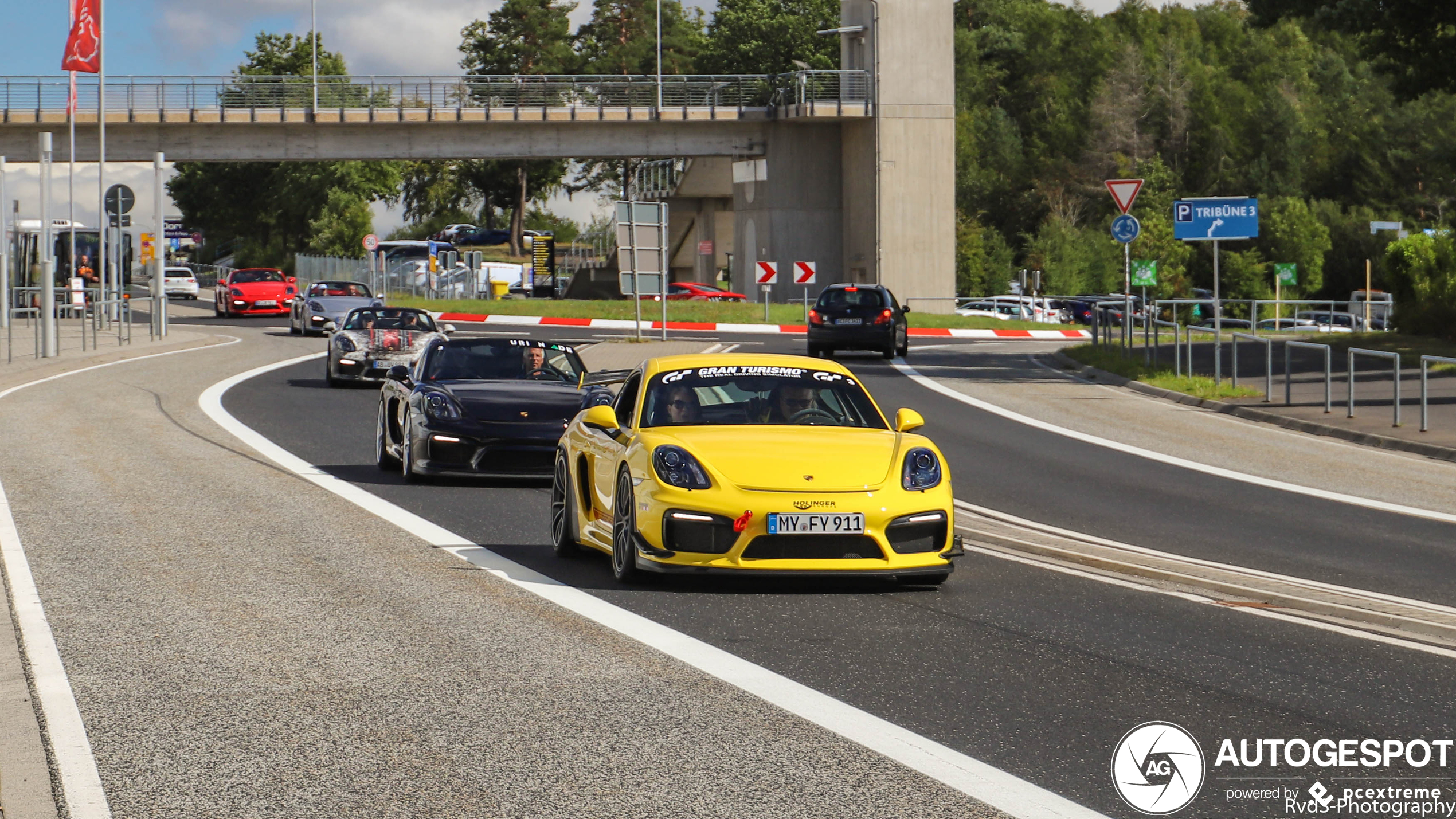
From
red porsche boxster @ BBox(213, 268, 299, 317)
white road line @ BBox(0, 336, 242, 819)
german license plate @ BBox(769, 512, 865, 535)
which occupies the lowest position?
white road line @ BBox(0, 336, 242, 819)

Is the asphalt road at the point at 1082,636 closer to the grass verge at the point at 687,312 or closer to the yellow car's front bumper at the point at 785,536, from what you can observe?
the yellow car's front bumper at the point at 785,536

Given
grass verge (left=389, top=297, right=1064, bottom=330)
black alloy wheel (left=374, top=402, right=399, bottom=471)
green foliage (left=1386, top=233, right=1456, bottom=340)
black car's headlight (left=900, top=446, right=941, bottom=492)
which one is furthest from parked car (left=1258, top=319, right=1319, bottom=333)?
black car's headlight (left=900, top=446, right=941, bottom=492)

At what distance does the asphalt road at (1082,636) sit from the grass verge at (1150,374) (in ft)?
34.0

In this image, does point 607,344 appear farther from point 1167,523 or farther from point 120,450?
point 1167,523

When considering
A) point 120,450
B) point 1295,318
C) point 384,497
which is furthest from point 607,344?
point 1295,318

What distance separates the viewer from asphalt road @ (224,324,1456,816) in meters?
6.23

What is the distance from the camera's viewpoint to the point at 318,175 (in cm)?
10400

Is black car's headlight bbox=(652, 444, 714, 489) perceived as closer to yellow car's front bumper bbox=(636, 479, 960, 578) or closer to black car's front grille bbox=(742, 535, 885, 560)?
yellow car's front bumper bbox=(636, 479, 960, 578)

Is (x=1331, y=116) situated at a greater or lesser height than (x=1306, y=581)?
greater

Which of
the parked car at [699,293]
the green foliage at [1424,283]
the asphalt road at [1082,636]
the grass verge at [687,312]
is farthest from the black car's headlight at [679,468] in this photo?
the parked car at [699,293]

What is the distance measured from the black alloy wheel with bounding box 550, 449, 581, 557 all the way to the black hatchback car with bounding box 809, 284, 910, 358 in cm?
2355

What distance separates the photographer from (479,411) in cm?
1448

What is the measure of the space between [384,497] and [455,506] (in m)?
0.76

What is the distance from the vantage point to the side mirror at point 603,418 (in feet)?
32.7
